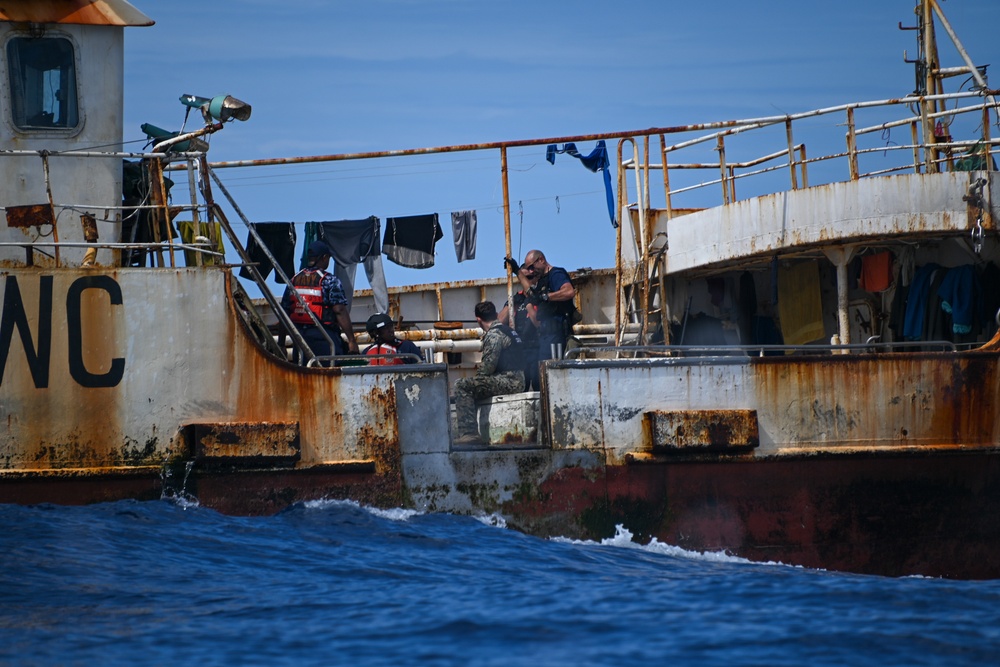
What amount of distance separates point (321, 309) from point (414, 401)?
173cm

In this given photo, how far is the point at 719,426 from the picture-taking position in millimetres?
9875

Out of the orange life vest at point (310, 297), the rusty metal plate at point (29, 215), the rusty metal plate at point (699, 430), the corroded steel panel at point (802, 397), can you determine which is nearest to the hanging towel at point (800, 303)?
the corroded steel panel at point (802, 397)

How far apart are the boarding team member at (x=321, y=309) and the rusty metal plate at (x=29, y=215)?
2.18 m

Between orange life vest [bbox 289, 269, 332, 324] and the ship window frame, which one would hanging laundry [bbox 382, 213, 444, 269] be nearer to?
orange life vest [bbox 289, 269, 332, 324]

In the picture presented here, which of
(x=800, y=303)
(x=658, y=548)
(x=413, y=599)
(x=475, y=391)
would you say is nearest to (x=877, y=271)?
(x=800, y=303)

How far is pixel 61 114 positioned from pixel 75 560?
14.2 ft

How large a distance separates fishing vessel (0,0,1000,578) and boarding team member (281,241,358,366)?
306 mm

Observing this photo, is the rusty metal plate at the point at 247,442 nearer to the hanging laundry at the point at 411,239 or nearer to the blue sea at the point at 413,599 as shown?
the blue sea at the point at 413,599

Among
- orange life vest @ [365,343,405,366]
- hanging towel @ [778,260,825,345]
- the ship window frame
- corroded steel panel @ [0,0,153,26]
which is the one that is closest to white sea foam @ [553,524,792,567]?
orange life vest @ [365,343,405,366]

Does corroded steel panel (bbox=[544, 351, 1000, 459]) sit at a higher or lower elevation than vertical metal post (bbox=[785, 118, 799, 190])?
lower

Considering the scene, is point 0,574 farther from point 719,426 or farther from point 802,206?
point 802,206

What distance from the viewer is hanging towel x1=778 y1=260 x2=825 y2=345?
486 inches

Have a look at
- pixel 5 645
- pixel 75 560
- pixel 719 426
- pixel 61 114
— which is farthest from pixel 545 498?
pixel 61 114

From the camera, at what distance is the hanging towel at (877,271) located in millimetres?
11539
